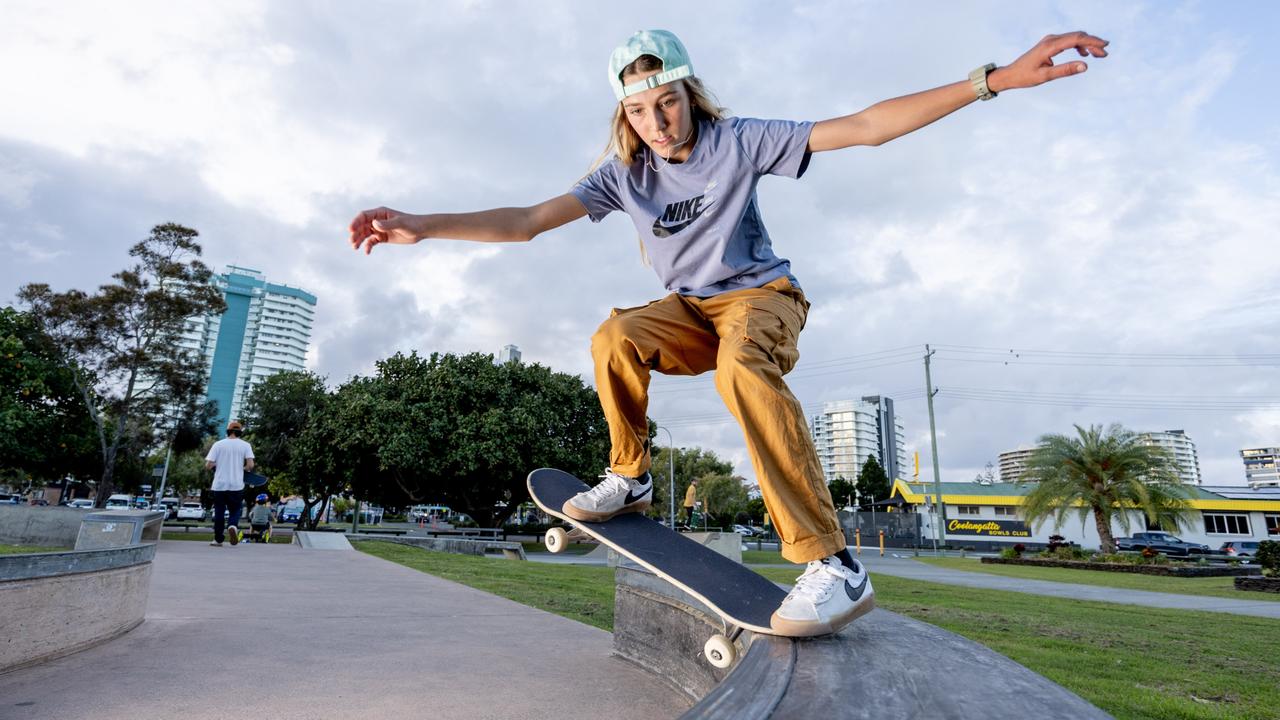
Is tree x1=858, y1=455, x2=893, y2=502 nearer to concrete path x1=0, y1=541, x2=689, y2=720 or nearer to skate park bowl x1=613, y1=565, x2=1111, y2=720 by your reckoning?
concrete path x1=0, y1=541, x2=689, y2=720

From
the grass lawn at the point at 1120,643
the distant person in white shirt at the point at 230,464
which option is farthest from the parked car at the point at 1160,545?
the distant person in white shirt at the point at 230,464

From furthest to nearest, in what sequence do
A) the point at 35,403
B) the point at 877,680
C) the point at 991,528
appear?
the point at 991,528, the point at 35,403, the point at 877,680

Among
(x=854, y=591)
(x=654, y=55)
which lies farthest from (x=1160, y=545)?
(x=654, y=55)

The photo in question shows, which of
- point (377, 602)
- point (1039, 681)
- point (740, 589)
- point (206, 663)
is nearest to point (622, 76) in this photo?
point (740, 589)

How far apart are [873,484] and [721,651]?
77269mm

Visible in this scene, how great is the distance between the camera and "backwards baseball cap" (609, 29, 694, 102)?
2.56 meters

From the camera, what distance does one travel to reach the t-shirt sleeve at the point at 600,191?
3.00 metres

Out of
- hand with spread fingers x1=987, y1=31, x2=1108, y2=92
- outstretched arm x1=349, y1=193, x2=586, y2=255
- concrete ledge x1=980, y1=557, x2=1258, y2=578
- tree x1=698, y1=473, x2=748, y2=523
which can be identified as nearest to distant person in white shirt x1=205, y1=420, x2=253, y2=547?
outstretched arm x1=349, y1=193, x2=586, y2=255

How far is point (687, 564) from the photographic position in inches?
102

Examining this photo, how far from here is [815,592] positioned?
2141 millimetres

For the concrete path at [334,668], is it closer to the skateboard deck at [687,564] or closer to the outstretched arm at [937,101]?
the skateboard deck at [687,564]

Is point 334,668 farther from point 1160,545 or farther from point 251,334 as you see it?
point 251,334

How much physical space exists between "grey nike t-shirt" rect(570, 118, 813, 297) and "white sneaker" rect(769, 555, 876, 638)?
3.54 ft

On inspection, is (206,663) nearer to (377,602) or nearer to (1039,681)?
(377,602)
